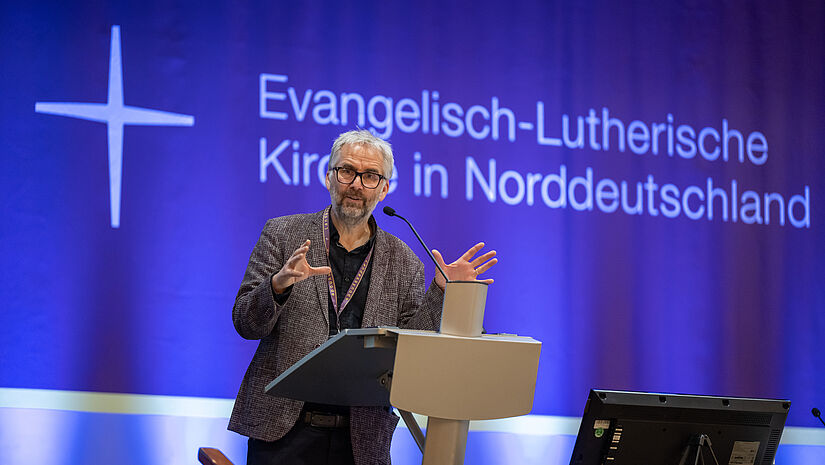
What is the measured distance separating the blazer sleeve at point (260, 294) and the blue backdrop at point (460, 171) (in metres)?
1.15

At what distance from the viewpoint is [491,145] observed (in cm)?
381

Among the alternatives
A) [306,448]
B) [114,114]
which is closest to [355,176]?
[306,448]

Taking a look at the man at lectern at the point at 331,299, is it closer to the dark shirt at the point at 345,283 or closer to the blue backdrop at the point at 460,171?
the dark shirt at the point at 345,283

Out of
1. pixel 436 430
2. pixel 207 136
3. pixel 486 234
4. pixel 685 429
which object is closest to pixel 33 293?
pixel 207 136

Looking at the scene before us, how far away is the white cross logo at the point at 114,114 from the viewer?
3385 millimetres

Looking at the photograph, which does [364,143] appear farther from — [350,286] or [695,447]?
[695,447]

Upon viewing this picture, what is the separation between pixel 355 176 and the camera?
2400mm

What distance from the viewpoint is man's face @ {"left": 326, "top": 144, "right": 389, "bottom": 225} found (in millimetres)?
2402

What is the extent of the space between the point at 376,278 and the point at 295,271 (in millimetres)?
475

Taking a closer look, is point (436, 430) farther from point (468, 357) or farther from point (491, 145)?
point (491, 145)

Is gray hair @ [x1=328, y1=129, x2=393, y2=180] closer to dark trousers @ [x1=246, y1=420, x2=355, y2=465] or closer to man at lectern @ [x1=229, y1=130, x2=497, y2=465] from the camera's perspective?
man at lectern @ [x1=229, y1=130, x2=497, y2=465]

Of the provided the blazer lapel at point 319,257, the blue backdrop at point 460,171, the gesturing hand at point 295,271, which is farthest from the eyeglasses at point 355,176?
the blue backdrop at point 460,171

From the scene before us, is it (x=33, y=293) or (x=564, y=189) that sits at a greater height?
(x=564, y=189)

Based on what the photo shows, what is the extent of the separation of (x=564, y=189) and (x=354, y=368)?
245 centimetres
